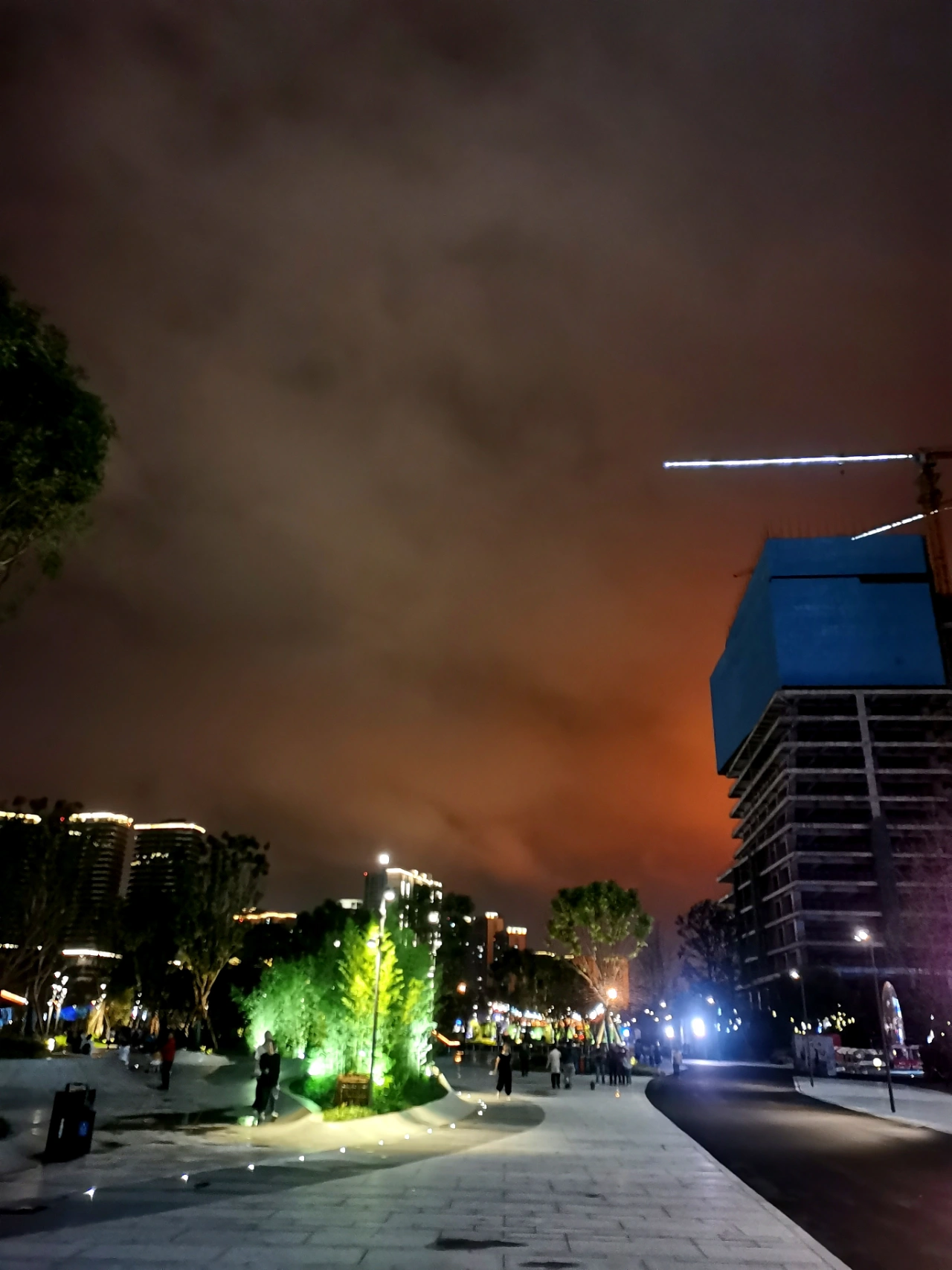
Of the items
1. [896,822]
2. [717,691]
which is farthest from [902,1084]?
[717,691]

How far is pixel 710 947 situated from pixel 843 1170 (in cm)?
10630

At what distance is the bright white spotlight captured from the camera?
6906 centimetres

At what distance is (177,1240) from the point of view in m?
8.19

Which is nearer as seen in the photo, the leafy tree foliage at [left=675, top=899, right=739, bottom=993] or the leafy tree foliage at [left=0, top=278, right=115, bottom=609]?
the leafy tree foliage at [left=0, top=278, right=115, bottom=609]

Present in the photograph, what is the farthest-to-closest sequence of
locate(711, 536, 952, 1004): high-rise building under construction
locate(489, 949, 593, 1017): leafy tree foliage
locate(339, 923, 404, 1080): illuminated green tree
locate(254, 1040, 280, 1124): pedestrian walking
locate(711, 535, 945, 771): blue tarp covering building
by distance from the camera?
1. locate(711, 535, 945, 771): blue tarp covering building
2. locate(489, 949, 593, 1017): leafy tree foliage
3. locate(711, 536, 952, 1004): high-rise building under construction
4. locate(339, 923, 404, 1080): illuminated green tree
5. locate(254, 1040, 280, 1124): pedestrian walking

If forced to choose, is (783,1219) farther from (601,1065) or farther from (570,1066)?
(601,1065)

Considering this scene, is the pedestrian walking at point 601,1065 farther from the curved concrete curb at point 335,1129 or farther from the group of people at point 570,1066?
the curved concrete curb at point 335,1129

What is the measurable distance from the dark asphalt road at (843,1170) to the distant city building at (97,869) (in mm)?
31506

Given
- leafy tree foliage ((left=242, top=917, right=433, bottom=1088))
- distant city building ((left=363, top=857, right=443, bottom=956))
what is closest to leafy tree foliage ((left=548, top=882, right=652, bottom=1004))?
distant city building ((left=363, top=857, right=443, bottom=956))

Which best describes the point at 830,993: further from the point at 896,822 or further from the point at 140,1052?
the point at 140,1052

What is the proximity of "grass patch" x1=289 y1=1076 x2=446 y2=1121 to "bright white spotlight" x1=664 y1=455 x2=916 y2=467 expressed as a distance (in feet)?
177

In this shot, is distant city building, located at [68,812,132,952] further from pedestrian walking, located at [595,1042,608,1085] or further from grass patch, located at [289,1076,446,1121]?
pedestrian walking, located at [595,1042,608,1085]


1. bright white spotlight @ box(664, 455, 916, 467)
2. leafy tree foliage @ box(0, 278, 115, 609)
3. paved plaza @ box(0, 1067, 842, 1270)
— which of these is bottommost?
paved plaza @ box(0, 1067, 842, 1270)

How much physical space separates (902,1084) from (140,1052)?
130 ft
